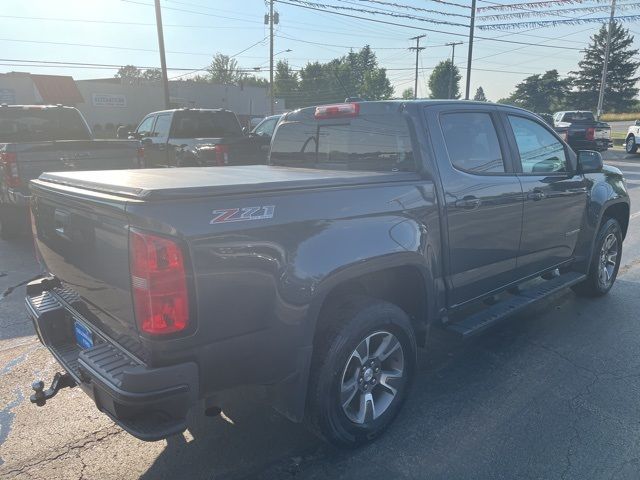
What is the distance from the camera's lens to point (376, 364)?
297 cm

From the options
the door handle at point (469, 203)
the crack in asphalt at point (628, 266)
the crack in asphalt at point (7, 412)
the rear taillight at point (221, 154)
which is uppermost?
the door handle at point (469, 203)

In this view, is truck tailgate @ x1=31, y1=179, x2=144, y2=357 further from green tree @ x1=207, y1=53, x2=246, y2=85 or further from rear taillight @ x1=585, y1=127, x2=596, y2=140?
green tree @ x1=207, y1=53, x2=246, y2=85

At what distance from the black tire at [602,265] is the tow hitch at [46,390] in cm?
478

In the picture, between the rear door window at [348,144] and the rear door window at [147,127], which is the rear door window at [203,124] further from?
the rear door window at [348,144]

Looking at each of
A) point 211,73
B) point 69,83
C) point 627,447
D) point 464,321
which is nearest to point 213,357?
point 464,321

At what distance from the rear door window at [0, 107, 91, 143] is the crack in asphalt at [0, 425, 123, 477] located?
24.5 feet

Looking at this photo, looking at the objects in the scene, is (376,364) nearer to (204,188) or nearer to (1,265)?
(204,188)

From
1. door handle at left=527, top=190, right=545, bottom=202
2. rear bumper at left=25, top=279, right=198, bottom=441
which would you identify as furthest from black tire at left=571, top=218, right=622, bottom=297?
rear bumper at left=25, top=279, right=198, bottom=441

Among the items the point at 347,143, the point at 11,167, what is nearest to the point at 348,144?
the point at 347,143

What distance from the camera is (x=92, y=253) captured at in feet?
Result: 8.08

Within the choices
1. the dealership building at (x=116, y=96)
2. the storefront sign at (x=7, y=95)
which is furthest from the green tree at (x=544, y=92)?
the storefront sign at (x=7, y=95)

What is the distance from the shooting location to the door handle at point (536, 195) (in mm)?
3979

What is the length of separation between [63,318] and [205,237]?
1.40 meters

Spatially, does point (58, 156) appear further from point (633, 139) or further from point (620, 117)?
point (620, 117)
